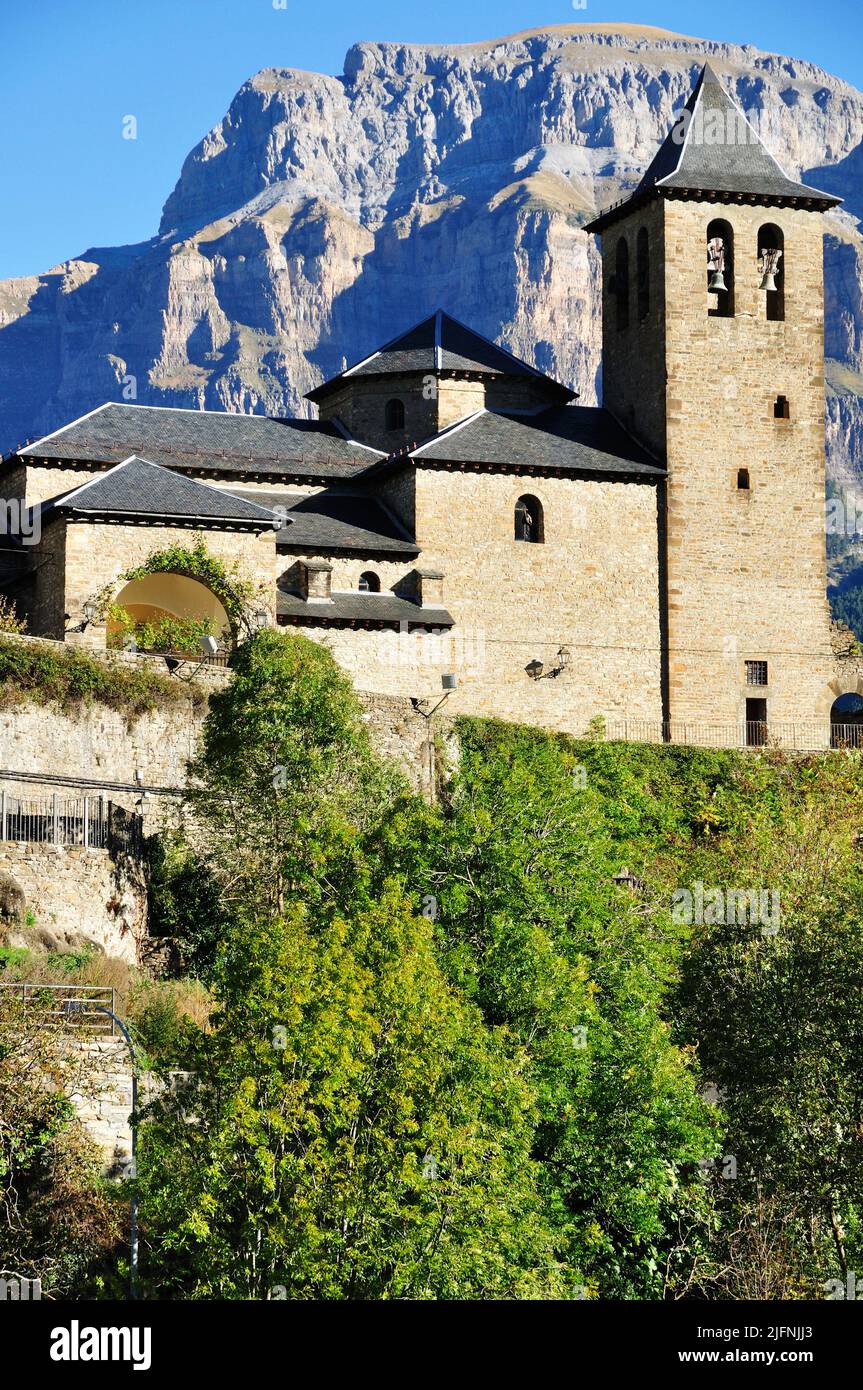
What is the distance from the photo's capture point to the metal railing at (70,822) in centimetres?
3669

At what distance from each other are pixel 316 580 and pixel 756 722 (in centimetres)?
1125

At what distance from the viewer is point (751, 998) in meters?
32.6

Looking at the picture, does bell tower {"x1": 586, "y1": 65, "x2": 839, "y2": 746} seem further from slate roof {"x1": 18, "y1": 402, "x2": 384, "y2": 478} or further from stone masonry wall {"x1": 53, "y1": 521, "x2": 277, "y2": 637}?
stone masonry wall {"x1": 53, "y1": 521, "x2": 277, "y2": 637}

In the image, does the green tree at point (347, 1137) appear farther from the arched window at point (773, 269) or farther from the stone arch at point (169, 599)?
the arched window at point (773, 269)

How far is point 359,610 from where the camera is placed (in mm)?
48906

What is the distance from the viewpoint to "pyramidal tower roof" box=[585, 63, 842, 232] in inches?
2136

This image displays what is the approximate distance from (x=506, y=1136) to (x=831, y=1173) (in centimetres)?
580

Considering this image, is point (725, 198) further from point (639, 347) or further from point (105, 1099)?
point (105, 1099)

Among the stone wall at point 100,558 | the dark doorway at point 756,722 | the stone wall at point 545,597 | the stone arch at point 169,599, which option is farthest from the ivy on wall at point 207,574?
the dark doorway at point 756,722

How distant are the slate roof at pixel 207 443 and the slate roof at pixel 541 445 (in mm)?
1809

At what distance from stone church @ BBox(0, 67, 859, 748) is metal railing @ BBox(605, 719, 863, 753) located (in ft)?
0.23

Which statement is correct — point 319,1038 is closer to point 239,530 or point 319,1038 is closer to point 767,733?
point 239,530

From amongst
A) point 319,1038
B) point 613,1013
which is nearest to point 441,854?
point 613,1013

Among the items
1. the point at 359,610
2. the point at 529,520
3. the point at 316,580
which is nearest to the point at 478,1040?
the point at 359,610
